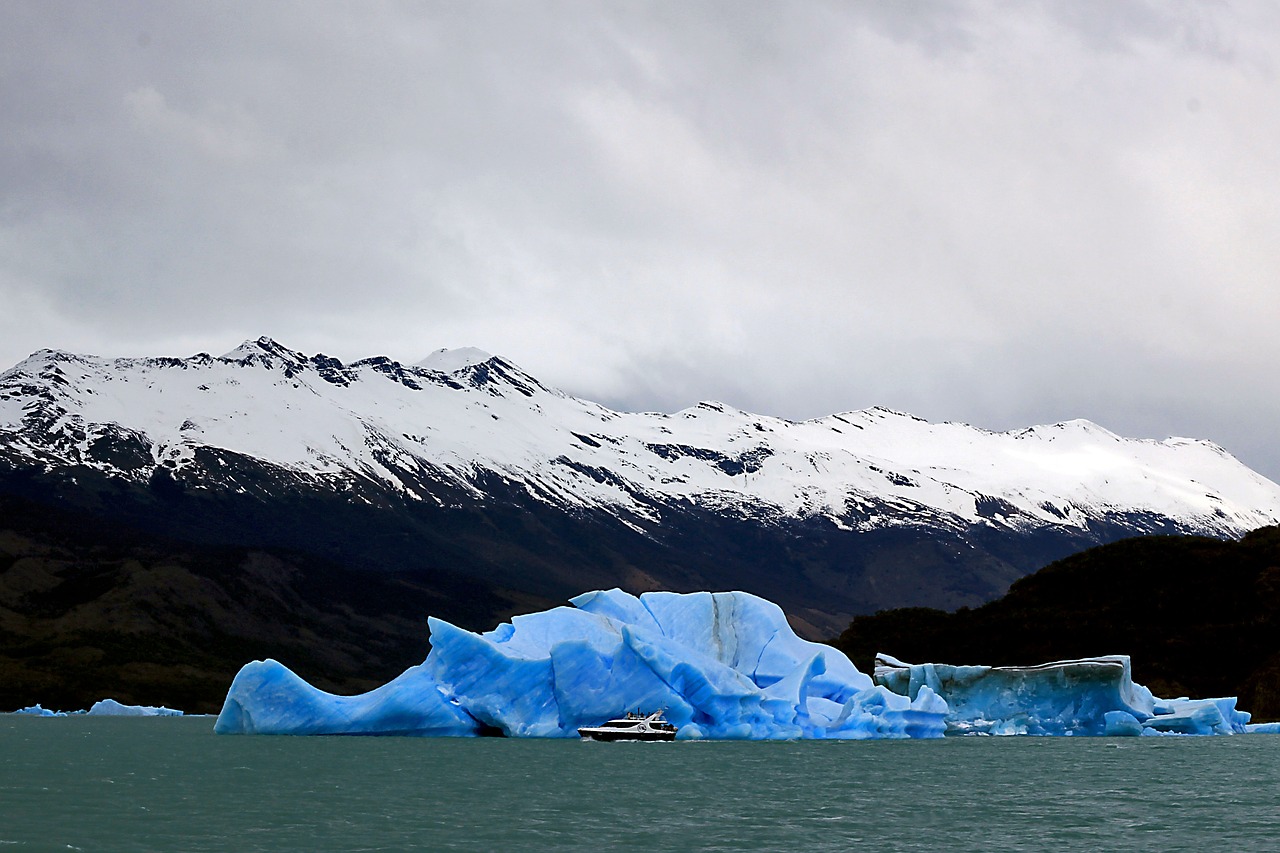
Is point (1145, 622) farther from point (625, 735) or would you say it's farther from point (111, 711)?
point (111, 711)

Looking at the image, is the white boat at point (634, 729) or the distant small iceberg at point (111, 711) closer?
the white boat at point (634, 729)

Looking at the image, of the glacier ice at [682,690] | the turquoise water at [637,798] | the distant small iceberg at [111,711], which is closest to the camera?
the turquoise water at [637,798]

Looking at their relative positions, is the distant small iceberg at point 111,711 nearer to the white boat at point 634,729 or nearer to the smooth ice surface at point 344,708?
the smooth ice surface at point 344,708

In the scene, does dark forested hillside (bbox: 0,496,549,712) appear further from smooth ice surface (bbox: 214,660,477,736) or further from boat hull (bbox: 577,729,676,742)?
boat hull (bbox: 577,729,676,742)

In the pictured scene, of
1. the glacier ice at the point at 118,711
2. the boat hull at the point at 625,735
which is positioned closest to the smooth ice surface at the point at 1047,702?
the boat hull at the point at 625,735

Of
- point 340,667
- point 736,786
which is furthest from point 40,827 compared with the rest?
point 340,667

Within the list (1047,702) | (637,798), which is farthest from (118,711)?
(637,798)

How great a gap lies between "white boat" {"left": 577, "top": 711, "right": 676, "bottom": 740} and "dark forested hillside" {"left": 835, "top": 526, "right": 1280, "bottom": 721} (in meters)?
40.9

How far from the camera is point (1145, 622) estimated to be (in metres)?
89.2

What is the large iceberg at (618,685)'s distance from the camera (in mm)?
48356

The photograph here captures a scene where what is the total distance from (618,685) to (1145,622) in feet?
171

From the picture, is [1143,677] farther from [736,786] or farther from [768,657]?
[736,786]

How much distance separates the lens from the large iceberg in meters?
48.4

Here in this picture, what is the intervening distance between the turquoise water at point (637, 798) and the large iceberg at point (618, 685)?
3.69 feet
